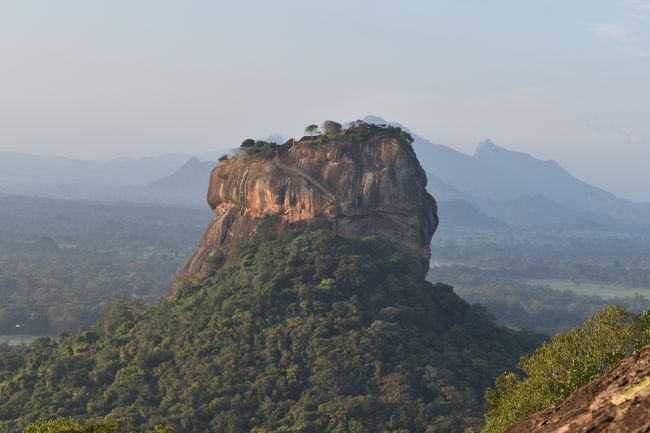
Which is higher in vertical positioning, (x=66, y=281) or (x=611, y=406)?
(x=611, y=406)

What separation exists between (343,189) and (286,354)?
15382mm

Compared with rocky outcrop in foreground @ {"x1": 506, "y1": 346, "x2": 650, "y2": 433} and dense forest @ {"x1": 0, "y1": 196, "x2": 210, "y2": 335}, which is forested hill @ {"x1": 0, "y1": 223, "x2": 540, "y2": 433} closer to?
rocky outcrop in foreground @ {"x1": 506, "y1": 346, "x2": 650, "y2": 433}

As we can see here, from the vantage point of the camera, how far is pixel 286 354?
158ft

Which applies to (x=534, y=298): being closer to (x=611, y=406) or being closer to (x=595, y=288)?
(x=595, y=288)

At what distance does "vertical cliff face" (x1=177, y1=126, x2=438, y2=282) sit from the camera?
58.9 m

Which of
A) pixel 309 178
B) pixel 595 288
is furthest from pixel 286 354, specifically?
pixel 595 288

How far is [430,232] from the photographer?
63.6 metres

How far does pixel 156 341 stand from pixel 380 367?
15770mm

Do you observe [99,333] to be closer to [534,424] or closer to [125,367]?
[125,367]

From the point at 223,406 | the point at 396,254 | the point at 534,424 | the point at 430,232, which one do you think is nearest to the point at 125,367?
the point at 223,406

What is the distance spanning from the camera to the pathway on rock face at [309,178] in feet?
193

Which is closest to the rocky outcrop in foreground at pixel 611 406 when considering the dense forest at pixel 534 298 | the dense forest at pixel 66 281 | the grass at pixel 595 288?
the dense forest at pixel 534 298

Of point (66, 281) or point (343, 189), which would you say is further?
point (66, 281)

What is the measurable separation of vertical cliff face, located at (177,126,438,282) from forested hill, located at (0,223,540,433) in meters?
1.87
